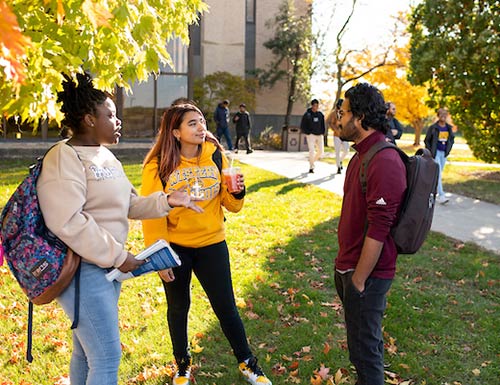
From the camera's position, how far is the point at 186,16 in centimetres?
455

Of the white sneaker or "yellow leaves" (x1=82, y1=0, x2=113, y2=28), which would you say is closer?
"yellow leaves" (x1=82, y1=0, x2=113, y2=28)

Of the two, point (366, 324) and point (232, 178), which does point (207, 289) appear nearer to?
point (232, 178)

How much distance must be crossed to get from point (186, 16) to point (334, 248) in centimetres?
402

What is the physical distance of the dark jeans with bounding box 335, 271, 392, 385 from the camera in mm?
2926

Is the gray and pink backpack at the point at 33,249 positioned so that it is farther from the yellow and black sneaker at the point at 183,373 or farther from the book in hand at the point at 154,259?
the yellow and black sneaker at the point at 183,373

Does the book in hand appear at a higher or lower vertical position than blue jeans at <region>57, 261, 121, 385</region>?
higher

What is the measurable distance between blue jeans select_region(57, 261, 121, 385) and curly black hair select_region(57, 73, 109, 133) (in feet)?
2.37

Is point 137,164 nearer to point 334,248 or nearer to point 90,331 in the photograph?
point 334,248

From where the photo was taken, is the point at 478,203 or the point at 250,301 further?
the point at 478,203

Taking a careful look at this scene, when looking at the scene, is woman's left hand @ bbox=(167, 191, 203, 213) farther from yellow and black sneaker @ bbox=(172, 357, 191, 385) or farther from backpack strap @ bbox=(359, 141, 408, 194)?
yellow and black sneaker @ bbox=(172, 357, 191, 385)

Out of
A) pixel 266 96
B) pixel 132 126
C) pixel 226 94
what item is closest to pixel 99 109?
pixel 132 126

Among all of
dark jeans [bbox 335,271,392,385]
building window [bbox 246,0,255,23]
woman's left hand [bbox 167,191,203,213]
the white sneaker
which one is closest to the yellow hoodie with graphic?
woman's left hand [bbox 167,191,203,213]

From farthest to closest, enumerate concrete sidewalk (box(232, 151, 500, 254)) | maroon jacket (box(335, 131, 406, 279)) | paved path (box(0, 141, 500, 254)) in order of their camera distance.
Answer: paved path (box(0, 141, 500, 254)) → concrete sidewalk (box(232, 151, 500, 254)) → maroon jacket (box(335, 131, 406, 279))

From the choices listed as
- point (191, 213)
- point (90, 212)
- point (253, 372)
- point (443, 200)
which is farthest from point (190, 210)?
point (443, 200)
